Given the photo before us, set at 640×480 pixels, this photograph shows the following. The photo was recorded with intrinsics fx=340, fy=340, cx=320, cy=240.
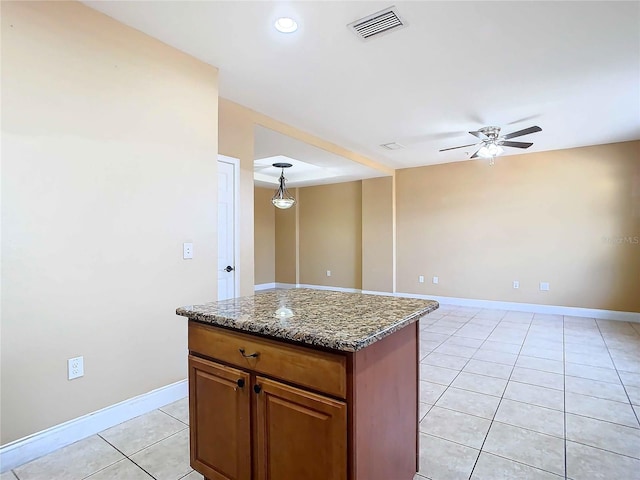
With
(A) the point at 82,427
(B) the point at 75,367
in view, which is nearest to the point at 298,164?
(B) the point at 75,367

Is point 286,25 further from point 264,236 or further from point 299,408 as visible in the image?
point 264,236

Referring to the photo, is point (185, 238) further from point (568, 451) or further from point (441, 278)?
point (441, 278)

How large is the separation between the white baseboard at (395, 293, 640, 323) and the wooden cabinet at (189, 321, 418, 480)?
16.2ft

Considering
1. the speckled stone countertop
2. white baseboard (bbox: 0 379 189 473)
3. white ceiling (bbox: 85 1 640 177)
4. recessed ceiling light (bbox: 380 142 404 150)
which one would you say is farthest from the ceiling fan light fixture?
white baseboard (bbox: 0 379 189 473)

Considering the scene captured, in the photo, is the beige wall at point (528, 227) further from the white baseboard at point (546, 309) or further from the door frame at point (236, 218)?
the door frame at point (236, 218)

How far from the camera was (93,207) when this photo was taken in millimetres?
2029

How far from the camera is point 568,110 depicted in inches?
144

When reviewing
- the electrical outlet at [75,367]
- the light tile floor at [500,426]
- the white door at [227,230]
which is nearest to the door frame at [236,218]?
the white door at [227,230]

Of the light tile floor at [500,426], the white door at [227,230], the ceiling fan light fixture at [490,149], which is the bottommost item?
the light tile floor at [500,426]

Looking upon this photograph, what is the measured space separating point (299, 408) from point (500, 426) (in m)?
1.69

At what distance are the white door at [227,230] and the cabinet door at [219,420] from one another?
1.87 metres

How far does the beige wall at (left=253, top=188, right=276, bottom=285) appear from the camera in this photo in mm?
8289

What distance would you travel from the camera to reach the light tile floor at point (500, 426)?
1.76 metres

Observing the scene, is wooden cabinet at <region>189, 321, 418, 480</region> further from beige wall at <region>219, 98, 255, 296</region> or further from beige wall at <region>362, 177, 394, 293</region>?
beige wall at <region>362, 177, 394, 293</region>
